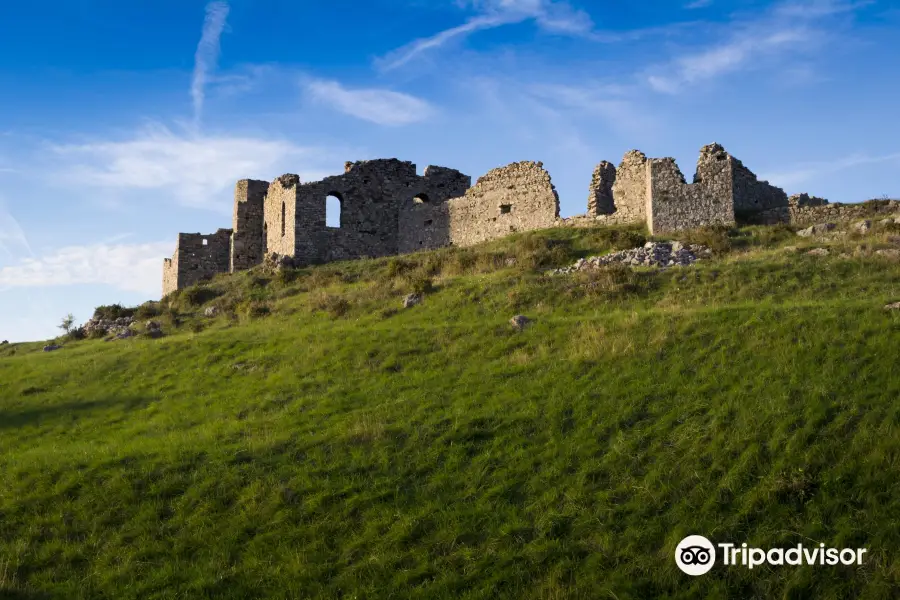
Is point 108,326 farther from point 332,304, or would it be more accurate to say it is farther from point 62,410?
point 62,410

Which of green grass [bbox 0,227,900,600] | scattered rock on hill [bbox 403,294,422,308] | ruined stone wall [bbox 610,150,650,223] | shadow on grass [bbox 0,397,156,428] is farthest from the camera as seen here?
ruined stone wall [bbox 610,150,650,223]

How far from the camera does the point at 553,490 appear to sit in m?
11.5

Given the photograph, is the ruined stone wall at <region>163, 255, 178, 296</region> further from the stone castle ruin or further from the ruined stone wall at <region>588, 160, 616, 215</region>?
the ruined stone wall at <region>588, 160, 616, 215</region>

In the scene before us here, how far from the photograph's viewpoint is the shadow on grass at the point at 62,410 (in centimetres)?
1902

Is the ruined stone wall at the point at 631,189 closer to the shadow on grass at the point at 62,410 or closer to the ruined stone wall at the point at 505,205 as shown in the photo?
the ruined stone wall at the point at 505,205

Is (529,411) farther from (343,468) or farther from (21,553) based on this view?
(21,553)

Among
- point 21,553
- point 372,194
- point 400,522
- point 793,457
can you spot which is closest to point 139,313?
point 372,194

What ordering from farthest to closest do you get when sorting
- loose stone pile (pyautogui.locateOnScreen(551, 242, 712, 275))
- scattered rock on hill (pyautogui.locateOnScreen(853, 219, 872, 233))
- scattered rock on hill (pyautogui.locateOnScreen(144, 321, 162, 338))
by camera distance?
scattered rock on hill (pyautogui.locateOnScreen(144, 321, 162, 338)) → scattered rock on hill (pyautogui.locateOnScreen(853, 219, 872, 233)) → loose stone pile (pyautogui.locateOnScreen(551, 242, 712, 275))

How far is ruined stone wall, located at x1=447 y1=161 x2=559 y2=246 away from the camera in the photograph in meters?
35.7

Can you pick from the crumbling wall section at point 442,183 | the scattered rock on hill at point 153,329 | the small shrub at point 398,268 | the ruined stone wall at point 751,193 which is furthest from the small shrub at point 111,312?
the ruined stone wall at point 751,193

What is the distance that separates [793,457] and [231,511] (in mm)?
8688

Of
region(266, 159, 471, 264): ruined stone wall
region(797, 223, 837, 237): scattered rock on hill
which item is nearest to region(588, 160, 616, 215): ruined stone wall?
region(266, 159, 471, 264): ruined stone wall

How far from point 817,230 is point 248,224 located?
29.5 m

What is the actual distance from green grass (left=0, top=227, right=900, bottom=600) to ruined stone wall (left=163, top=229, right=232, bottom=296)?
21.9 metres
